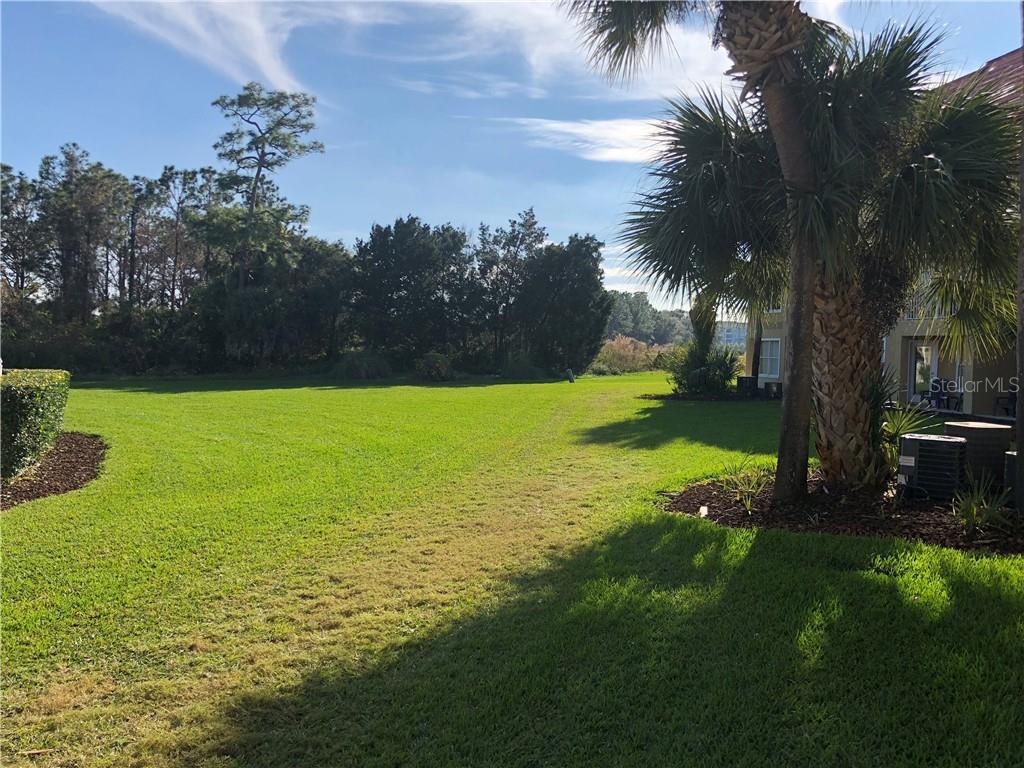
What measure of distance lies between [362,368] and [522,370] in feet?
29.9

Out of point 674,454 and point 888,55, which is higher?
point 888,55

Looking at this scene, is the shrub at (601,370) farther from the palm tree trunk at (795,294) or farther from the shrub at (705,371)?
the palm tree trunk at (795,294)

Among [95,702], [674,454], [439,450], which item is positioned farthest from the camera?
[439,450]

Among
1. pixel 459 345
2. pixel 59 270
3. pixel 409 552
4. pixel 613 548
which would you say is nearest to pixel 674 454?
pixel 613 548

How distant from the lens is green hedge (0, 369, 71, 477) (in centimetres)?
752

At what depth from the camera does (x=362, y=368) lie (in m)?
34.1

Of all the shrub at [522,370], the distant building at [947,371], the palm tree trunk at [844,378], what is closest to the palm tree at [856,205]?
the palm tree trunk at [844,378]

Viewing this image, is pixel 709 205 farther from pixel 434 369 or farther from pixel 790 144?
pixel 434 369

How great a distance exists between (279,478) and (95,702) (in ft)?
17.3

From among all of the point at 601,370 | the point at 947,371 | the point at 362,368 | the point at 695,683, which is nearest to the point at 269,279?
the point at 362,368

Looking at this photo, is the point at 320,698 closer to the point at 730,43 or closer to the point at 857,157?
the point at 857,157

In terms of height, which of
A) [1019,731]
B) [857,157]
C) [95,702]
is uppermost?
[857,157]

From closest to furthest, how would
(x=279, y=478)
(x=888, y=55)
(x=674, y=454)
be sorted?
(x=888, y=55) → (x=279, y=478) → (x=674, y=454)

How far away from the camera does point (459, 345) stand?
1620 inches
